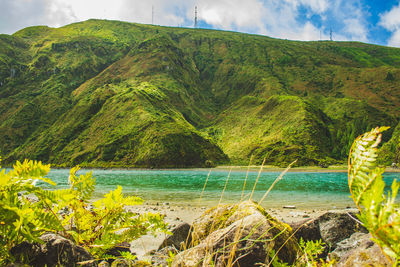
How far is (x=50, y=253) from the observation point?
8.03 ft

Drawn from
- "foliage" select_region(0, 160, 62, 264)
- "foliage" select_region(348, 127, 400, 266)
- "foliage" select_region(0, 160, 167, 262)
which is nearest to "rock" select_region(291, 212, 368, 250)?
"foliage" select_region(0, 160, 167, 262)

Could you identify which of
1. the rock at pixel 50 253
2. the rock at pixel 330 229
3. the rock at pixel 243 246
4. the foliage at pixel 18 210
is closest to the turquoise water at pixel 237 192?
the rock at pixel 243 246

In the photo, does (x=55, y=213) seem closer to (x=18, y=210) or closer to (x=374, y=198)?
(x=18, y=210)

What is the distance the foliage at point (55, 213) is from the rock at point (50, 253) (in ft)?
0.42

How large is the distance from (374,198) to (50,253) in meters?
2.70

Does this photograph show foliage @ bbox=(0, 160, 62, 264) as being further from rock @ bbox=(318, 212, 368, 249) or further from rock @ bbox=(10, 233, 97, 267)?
rock @ bbox=(318, 212, 368, 249)

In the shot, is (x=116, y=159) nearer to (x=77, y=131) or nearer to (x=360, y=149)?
(x=77, y=131)

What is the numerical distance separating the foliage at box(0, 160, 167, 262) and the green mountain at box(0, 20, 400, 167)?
61467mm

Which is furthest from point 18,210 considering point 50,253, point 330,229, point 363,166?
point 330,229

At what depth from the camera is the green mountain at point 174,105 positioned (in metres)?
103

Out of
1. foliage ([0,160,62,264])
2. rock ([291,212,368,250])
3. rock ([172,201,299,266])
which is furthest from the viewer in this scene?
rock ([291,212,368,250])

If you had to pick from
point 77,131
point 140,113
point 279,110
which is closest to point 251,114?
point 279,110

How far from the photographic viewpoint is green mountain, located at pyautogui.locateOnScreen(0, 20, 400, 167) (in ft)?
338

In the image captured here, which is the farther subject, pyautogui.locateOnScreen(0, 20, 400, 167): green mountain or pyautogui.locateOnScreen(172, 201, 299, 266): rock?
pyautogui.locateOnScreen(0, 20, 400, 167): green mountain
